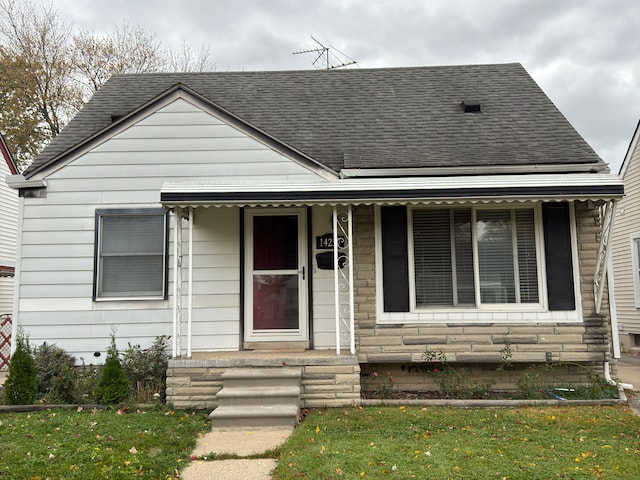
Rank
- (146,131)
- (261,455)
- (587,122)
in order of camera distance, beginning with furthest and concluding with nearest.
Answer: (587,122) → (146,131) → (261,455)

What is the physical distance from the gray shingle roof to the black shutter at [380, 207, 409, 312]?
0.89m

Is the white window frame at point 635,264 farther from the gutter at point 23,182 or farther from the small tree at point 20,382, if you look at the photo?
the small tree at point 20,382

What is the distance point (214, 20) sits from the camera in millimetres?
14828

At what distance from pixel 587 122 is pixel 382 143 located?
61.6ft

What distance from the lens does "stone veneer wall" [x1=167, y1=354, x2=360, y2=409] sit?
5.82 m

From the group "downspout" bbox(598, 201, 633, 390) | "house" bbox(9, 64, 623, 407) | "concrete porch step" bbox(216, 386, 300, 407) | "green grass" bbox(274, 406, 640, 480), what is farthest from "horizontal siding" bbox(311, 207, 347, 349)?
"downspout" bbox(598, 201, 633, 390)

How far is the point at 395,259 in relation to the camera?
6.70m

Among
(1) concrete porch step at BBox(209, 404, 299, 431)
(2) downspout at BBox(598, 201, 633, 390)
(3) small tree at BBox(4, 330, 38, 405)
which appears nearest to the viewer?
(1) concrete porch step at BBox(209, 404, 299, 431)

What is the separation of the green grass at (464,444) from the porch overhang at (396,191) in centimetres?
258

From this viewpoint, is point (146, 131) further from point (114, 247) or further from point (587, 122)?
point (587, 122)

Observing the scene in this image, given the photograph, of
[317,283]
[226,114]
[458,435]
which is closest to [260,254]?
[317,283]

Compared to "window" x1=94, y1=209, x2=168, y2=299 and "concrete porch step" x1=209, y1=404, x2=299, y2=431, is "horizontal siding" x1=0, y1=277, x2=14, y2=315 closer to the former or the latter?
"window" x1=94, y1=209, x2=168, y2=299

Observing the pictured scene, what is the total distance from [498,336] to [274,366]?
312 centimetres

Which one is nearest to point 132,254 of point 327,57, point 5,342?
point 5,342
